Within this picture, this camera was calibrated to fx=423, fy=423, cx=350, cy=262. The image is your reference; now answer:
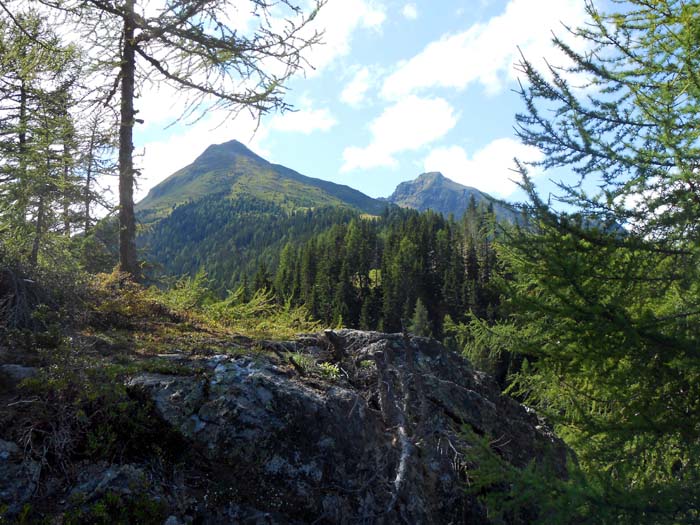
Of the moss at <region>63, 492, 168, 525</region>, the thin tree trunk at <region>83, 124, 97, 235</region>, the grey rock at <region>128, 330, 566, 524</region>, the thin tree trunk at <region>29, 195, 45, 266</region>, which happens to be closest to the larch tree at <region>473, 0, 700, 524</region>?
the grey rock at <region>128, 330, 566, 524</region>

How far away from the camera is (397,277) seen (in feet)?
253

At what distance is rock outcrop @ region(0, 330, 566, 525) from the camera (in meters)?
2.79

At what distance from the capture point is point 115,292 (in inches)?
237

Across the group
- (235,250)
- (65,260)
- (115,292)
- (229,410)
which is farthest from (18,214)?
(235,250)

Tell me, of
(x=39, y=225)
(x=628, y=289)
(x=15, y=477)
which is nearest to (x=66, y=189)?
(x=39, y=225)

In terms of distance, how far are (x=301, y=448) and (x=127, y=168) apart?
306 inches

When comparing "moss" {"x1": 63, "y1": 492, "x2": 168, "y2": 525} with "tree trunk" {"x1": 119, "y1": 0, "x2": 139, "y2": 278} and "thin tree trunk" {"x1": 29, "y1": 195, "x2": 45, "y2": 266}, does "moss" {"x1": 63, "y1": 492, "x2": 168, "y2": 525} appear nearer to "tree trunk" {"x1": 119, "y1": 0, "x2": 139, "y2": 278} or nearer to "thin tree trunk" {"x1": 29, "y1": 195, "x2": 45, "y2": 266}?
"thin tree trunk" {"x1": 29, "y1": 195, "x2": 45, "y2": 266}

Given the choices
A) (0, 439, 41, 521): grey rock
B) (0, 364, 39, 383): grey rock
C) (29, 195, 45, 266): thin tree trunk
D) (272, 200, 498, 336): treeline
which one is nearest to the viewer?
(0, 439, 41, 521): grey rock

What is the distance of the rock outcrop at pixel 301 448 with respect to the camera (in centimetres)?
279

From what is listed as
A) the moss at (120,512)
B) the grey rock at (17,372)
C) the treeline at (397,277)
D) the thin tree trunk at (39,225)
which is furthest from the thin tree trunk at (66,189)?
the treeline at (397,277)

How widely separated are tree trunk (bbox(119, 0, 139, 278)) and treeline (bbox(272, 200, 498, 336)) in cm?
5660

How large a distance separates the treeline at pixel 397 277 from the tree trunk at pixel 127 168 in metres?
56.6

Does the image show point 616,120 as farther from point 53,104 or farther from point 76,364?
point 53,104

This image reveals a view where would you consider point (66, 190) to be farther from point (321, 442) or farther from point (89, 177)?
point (321, 442)
